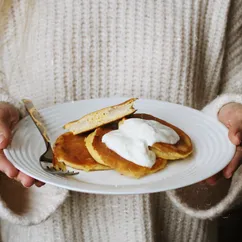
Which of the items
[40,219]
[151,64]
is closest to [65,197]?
[40,219]

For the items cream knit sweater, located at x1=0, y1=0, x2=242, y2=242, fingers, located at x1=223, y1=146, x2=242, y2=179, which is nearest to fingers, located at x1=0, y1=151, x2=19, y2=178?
cream knit sweater, located at x1=0, y1=0, x2=242, y2=242

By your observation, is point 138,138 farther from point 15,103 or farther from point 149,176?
point 15,103

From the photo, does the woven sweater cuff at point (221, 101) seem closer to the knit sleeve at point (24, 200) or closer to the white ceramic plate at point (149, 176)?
the white ceramic plate at point (149, 176)

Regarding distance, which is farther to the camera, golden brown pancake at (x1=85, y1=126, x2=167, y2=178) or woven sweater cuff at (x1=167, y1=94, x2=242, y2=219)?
woven sweater cuff at (x1=167, y1=94, x2=242, y2=219)

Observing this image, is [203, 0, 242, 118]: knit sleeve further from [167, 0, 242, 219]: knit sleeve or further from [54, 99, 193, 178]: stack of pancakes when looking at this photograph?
[54, 99, 193, 178]: stack of pancakes

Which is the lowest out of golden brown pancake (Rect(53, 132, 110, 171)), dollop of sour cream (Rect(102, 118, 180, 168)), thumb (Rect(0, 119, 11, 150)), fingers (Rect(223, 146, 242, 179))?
fingers (Rect(223, 146, 242, 179))

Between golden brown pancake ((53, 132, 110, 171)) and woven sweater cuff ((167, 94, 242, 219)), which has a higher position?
golden brown pancake ((53, 132, 110, 171))

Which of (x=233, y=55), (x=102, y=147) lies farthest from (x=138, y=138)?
(x=233, y=55)

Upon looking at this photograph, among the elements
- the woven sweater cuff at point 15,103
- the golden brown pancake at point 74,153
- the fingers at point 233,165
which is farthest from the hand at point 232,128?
the woven sweater cuff at point 15,103
